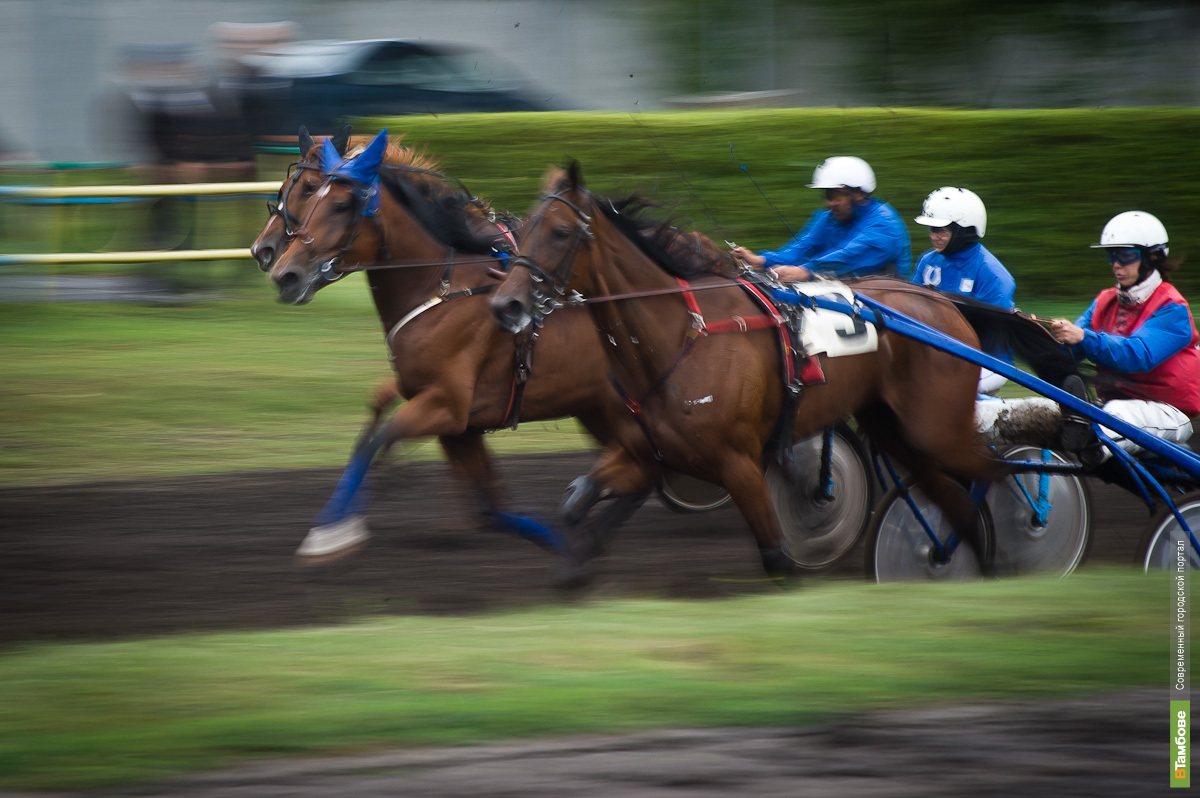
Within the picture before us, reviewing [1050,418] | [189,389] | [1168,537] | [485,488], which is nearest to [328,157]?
[485,488]

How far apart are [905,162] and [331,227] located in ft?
28.7

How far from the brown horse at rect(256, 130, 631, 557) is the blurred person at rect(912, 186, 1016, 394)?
1.68 meters

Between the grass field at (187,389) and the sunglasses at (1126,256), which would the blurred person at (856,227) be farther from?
the grass field at (187,389)

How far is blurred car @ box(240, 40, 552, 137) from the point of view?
15820 millimetres

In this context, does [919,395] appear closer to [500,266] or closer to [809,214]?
[500,266]

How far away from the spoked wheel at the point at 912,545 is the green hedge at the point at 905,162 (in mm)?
7973

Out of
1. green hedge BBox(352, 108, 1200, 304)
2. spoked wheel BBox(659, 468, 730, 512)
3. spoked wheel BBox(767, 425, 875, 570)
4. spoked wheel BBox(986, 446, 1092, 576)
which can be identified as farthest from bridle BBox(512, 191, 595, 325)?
green hedge BBox(352, 108, 1200, 304)

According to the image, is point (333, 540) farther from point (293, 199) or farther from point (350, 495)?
point (293, 199)

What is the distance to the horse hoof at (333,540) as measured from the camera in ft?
20.1

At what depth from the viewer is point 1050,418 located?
611 cm

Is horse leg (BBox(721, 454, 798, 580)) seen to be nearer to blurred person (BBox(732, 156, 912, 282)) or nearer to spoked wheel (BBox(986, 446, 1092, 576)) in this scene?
spoked wheel (BBox(986, 446, 1092, 576))

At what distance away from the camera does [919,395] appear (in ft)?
20.2

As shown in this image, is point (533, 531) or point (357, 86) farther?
point (357, 86)

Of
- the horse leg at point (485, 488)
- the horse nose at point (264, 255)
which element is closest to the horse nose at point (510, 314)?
the horse leg at point (485, 488)
